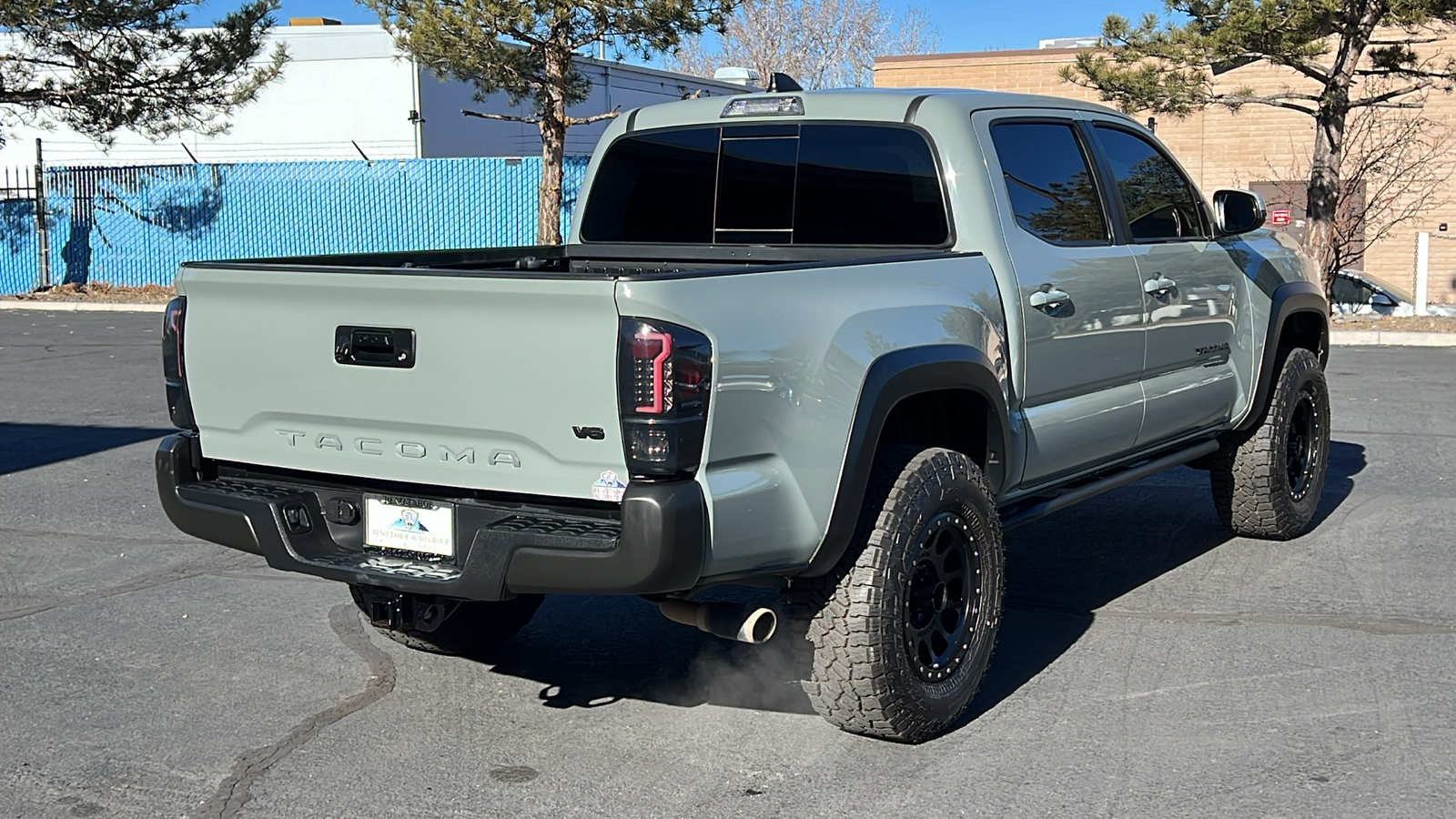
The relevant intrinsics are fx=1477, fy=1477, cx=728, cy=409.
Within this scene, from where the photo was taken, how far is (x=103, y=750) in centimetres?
429

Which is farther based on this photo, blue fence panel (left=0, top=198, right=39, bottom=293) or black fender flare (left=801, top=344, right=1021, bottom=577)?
blue fence panel (left=0, top=198, right=39, bottom=293)

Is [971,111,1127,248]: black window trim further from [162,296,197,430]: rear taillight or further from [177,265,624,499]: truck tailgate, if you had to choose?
[162,296,197,430]: rear taillight

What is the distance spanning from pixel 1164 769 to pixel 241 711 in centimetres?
279

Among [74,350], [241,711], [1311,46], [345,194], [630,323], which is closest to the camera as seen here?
[630,323]

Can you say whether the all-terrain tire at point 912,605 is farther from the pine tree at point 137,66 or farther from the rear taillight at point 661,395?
the pine tree at point 137,66

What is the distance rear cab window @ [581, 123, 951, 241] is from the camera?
5.07 metres

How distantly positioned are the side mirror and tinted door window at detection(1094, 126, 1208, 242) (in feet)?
0.37

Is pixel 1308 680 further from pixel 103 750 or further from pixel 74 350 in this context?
pixel 74 350

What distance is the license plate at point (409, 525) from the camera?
3.91m

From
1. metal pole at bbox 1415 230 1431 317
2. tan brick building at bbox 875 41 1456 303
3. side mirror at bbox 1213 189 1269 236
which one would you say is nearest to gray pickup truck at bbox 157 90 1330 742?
side mirror at bbox 1213 189 1269 236

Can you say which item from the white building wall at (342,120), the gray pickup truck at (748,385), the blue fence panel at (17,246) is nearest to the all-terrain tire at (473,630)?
the gray pickup truck at (748,385)

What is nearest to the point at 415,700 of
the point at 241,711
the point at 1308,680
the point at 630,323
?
the point at 241,711

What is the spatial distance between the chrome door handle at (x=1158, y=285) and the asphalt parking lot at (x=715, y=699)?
1.24 metres

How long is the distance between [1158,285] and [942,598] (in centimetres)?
188
